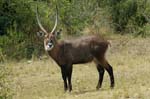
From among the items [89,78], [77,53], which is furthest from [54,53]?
[89,78]

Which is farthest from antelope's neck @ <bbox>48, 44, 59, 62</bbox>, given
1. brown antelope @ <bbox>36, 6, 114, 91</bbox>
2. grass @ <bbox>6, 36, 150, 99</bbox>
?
grass @ <bbox>6, 36, 150, 99</bbox>

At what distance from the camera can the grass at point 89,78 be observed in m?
10.4

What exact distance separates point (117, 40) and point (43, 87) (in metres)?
9.10

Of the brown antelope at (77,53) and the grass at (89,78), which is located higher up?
the brown antelope at (77,53)

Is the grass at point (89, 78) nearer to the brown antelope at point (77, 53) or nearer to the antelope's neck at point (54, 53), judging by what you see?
the brown antelope at point (77, 53)

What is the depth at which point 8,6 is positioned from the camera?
18875 millimetres

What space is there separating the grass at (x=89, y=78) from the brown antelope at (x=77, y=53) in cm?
42

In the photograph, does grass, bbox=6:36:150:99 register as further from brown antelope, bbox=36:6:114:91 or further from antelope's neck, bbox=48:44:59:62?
antelope's neck, bbox=48:44:59:62

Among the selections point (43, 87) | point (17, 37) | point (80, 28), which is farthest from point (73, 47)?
point (80, 28)

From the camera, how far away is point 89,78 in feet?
43.7

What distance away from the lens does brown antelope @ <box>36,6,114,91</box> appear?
11.5 m

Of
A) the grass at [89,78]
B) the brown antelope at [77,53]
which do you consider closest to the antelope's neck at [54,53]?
the brown antelope at [77,53]

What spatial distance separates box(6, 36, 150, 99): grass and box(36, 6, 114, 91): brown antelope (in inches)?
16.6

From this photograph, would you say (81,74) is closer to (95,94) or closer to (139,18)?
(95,94)
